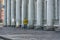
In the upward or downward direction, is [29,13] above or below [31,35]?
above

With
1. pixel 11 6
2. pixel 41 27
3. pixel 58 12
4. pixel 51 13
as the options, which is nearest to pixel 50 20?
pixel 51 13

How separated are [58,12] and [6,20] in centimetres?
1958

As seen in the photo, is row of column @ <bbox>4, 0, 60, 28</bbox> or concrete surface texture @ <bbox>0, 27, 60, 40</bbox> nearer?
concrete surface texture @ <bbox>0, 27, 60, 40</bbox>

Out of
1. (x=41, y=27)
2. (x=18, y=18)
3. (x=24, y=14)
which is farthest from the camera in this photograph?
(x=18, y=18)

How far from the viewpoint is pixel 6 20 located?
5959 cm

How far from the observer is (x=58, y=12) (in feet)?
142

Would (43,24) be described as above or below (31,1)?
below

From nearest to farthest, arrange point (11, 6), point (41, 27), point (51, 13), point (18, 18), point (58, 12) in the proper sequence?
point (51, 13)
point (41, 27)
point (58, 12)
point (18, 18)
point (11, 6)

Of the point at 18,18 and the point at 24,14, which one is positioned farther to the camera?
the point at 18,18

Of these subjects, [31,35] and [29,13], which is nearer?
[31,35]

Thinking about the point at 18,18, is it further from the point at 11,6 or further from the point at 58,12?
the point at 58,12

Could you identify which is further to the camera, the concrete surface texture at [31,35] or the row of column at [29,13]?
the row of column at [29,13]

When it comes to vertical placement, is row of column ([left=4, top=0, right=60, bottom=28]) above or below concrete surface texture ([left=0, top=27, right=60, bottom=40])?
above

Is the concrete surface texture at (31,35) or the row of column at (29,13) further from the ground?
the row of column at (29,13)
